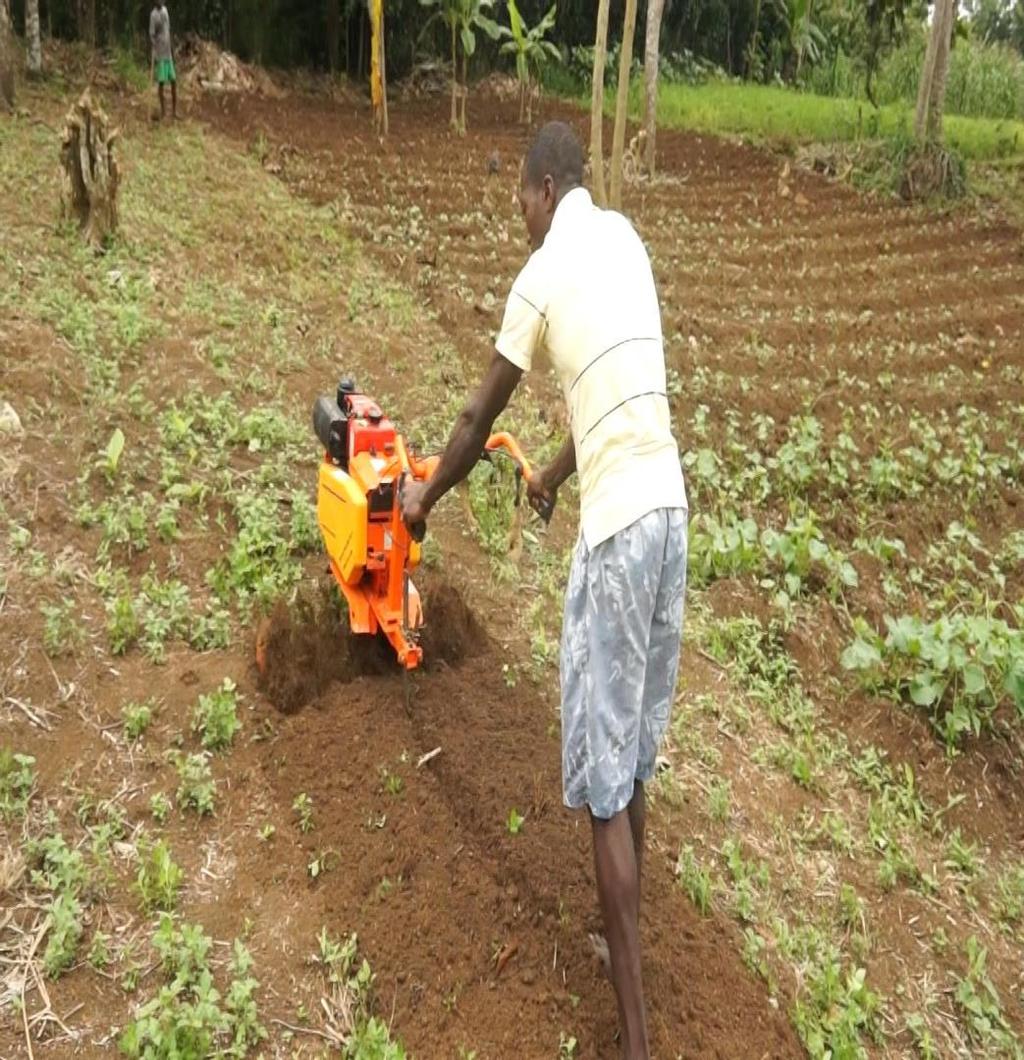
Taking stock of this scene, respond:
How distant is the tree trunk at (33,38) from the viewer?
41.5 feet

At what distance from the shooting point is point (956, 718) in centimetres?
432

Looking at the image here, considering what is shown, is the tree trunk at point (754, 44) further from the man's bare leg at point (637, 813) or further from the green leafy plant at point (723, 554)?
the man's bare leg at point (637, 813)

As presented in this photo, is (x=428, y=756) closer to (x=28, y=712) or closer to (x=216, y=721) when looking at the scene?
(x=216, y=721)

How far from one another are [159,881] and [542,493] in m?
1.39

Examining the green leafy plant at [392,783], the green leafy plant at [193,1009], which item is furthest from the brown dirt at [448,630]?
the green leafy plant at [193,1009]

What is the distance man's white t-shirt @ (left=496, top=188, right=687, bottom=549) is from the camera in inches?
96.0

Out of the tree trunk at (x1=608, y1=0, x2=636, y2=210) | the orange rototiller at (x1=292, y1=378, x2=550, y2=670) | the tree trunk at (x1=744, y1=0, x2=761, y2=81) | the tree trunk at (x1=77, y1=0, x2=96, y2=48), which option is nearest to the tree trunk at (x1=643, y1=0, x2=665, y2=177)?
the tree trunk at (x1=608, y1=0, x2=636, y2=210)

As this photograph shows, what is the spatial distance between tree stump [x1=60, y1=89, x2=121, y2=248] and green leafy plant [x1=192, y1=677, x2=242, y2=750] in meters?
4.71

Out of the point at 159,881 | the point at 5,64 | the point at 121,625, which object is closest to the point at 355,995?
the point at 159,881

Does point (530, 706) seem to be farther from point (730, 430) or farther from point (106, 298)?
point (106, 298)

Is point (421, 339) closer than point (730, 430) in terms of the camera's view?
No

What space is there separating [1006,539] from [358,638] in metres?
3.93

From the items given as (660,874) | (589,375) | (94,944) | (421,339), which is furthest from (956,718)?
(421,339)

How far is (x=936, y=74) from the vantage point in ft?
43.4
